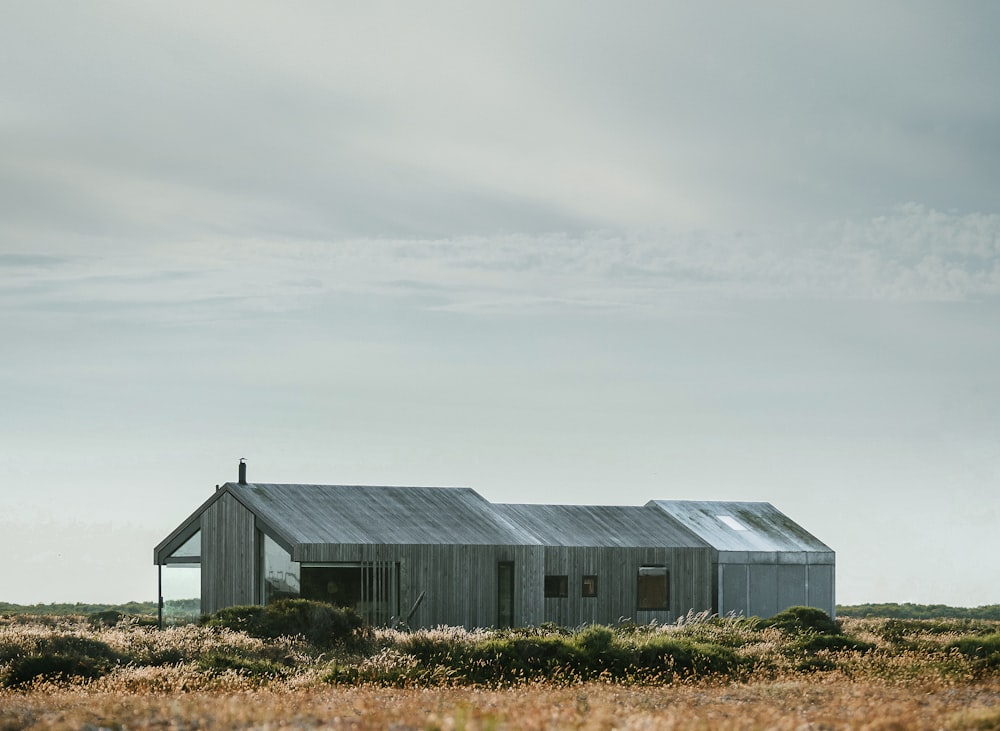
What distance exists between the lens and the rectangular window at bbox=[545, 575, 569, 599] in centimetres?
3916

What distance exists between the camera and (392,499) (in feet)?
130

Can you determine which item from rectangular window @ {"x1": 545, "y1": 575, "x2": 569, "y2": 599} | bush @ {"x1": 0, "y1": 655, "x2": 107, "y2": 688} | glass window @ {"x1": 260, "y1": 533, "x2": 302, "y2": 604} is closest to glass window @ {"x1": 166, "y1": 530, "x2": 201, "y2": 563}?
glass window @ {"x1": 260, "y1": 533, "x2": 302, "y2": 604}

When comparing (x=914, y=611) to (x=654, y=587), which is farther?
(x=914, y=611)

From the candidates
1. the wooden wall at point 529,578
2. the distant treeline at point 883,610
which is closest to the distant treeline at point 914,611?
the distant treeline at point 883,610

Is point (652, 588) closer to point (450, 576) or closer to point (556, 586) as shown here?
point (556, 586)

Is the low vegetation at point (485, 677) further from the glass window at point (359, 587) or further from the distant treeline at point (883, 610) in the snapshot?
the distant treeline at point (883, 610)

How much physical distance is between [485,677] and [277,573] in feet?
43.2

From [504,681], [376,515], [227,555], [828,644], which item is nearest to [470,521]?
[376,515]

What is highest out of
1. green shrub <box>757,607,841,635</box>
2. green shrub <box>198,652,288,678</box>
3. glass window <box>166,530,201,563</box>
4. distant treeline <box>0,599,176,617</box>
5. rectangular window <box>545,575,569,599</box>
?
glass window <box>166,530,201,563</box>

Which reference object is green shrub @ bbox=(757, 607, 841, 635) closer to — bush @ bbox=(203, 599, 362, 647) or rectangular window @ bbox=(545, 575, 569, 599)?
rectangular window @ bbox=(545, 575, 569, 599)

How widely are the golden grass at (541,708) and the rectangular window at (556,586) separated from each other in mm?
18724

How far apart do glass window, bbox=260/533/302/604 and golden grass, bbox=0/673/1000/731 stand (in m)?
14.3

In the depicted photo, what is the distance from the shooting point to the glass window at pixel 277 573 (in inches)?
1368

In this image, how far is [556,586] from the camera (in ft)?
129
